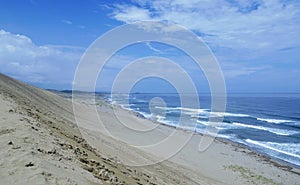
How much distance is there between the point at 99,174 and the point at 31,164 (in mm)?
2230

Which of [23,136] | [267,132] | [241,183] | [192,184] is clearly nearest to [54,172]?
[23,136]

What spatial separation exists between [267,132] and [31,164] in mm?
41294

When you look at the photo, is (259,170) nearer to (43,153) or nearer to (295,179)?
(295,179)

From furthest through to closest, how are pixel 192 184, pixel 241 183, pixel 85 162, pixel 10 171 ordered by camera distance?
pixel 241 183 < pixel 192 184 < pixel 85 162 < pixel 10 171

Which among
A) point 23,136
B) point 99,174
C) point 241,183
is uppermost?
point 23,136

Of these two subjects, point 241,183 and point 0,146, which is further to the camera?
point 241,183

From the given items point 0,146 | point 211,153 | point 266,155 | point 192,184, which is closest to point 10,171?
point 0,146

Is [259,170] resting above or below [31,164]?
below

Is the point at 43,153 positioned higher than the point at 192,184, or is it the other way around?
the point at 43,153

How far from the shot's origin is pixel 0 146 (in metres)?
7.78

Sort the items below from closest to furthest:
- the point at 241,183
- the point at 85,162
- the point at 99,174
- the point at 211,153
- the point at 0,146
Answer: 1. the point at 0,146
2. the point at 99,174
3. the point at 85,162
4. the point at 241,183
5. the point at 211,153

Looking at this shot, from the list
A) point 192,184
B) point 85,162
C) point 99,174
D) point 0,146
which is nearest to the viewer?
point 0,146

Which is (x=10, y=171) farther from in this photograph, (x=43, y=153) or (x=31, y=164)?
(x=43, y=153)

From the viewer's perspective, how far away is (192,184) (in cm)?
1487
